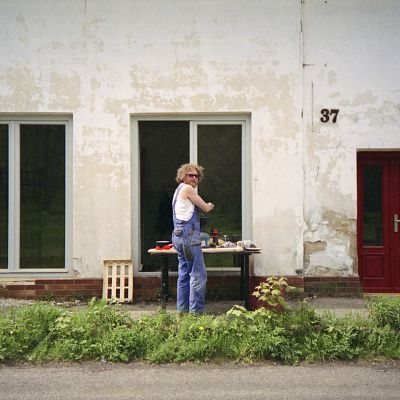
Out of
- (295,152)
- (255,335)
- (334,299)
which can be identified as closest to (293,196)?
(295,152)

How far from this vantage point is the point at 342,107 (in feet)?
31.3

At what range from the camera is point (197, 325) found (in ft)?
22.4

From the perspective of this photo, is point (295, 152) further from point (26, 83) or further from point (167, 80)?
point (26, 83)

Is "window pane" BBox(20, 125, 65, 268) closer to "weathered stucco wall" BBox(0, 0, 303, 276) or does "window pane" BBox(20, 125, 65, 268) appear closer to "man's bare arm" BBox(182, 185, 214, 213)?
"weathered stucco wall" BBox(0, 0, 303, 276)

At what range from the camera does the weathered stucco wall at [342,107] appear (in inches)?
375

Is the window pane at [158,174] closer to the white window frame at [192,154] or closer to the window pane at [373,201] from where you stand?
the white window frame at [192,154]

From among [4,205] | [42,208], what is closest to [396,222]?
[42,208]

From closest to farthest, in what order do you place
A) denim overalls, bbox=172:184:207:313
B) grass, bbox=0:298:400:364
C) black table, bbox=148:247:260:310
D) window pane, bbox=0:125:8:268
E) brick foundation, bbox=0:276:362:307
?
1. grass, bbox=0:298:400:364
2. denim overalls, bbox=172:184:207:313
3. black table, bbox=148:247:260:310
4. brick foundation, bbox=0:276:362:307
5. window pane, bbox=0:125:8:268

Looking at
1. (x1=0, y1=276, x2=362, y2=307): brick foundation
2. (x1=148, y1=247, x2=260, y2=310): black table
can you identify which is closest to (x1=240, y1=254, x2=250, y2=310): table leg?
(x1=148, y1=247, x2=260, y2=310): black table

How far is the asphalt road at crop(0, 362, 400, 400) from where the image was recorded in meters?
5.47

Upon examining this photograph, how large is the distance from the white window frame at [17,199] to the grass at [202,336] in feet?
7.99

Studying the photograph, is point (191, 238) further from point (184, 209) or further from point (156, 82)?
point (156, 82)

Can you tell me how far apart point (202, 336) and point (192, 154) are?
3.69 m

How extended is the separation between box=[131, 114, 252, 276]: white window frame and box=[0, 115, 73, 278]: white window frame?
3.26 ft
